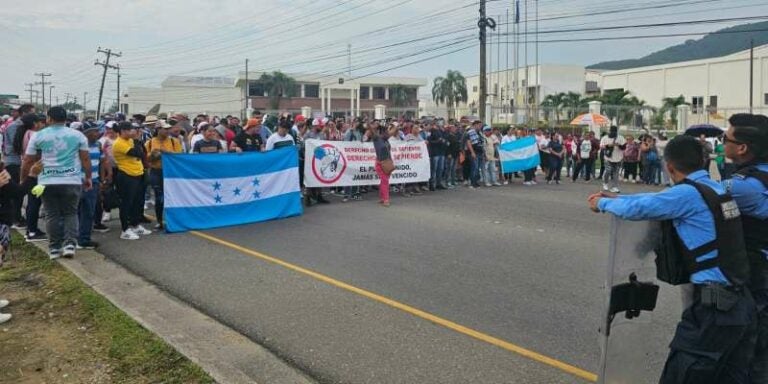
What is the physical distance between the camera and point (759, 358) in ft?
10.9

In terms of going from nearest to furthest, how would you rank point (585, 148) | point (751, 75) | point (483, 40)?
point (585, 148), point (483, 40), point (751, 75)

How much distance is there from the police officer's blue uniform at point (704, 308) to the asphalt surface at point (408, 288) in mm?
435

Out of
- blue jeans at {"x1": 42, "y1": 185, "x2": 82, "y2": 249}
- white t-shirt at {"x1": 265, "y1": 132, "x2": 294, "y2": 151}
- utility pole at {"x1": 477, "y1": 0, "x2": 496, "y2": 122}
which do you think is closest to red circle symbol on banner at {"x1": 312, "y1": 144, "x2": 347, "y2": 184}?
white t-shirt at {"x1": 265, "y1": 132, "x2": 294, "y2": 151}

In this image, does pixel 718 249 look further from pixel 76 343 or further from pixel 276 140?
pixel 276 140

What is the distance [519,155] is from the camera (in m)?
19.3

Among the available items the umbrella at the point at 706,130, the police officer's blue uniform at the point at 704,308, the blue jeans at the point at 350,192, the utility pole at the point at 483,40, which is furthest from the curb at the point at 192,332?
the utility pole at the point at 483,40

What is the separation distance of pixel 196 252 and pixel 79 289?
2218mm

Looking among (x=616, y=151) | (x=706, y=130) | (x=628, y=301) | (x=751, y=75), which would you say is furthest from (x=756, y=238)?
(x=751, y=75)

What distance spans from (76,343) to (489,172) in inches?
571

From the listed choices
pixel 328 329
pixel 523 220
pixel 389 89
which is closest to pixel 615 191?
pixel 523 220

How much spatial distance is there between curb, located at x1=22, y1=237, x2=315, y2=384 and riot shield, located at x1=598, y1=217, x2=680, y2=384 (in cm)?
213

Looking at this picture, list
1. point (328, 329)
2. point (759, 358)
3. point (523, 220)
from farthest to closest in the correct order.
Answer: point (523, 220) → point (328, 329) → point (759, 358)

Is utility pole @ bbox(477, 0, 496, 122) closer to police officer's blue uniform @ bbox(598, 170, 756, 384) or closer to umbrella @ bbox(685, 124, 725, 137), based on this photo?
umbrella @ bbox(685, 124, 725, 137)

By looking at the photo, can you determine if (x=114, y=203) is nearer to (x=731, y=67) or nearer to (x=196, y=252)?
(x=196, y=252)
